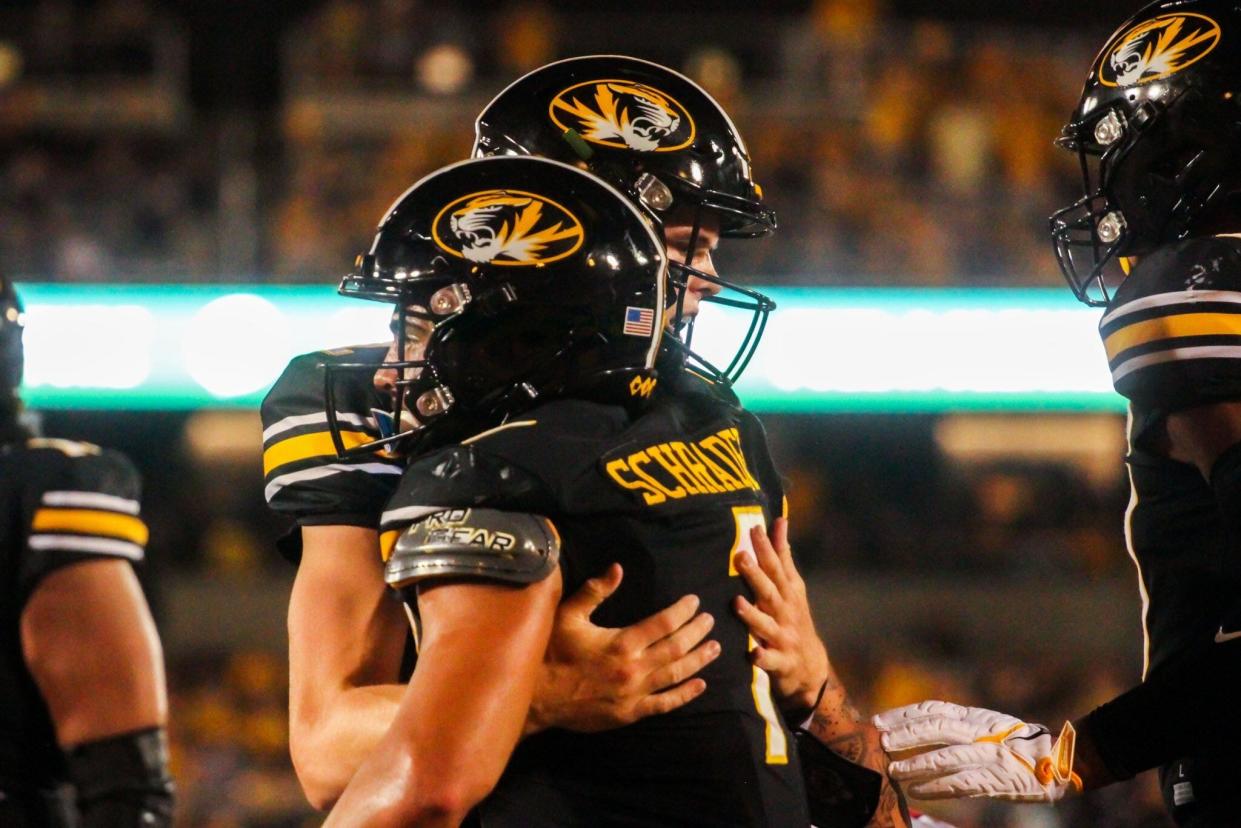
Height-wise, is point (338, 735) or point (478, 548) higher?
point (478, 548)

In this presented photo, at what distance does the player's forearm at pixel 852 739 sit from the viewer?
8.02 feet

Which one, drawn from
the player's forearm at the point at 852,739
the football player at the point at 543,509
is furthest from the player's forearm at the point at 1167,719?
the football player at the point at 543,509

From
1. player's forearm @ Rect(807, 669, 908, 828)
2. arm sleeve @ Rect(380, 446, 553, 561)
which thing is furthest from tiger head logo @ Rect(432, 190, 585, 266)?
player's forearm @ Rect(807, 669, 908, 828)

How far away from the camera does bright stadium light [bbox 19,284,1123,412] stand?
9.02 m

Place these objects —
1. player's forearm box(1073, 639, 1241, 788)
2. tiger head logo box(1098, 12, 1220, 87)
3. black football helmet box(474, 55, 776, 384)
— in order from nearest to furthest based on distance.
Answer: player's forearm box(1073, 639, 1241, 788) < black football helmet box(474, 55, 776, 384) < tiger head logo box(1098, 12, 1220, 87)

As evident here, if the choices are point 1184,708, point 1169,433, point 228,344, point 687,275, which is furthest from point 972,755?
point 228,344

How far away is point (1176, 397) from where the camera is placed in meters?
2.43

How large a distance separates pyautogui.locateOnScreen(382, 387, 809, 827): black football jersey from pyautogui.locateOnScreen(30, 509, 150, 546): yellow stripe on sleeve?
144 cm

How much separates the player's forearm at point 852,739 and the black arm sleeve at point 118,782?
1428mm

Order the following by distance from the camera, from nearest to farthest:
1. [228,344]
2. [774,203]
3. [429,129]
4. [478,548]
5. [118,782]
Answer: [478,548]
[118,782]
[228,344]
[774,203]
[429,129]

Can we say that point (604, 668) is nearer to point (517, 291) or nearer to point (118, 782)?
point (517, 291)

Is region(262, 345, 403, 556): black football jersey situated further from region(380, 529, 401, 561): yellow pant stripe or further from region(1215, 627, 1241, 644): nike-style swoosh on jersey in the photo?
region(1215, 627, 1241, 644): nike-style swoosh on jersey

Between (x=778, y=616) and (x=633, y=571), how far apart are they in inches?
11.6

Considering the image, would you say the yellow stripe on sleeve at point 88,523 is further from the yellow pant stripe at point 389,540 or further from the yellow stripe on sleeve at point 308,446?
the yellow pant stripe at point 389,540
